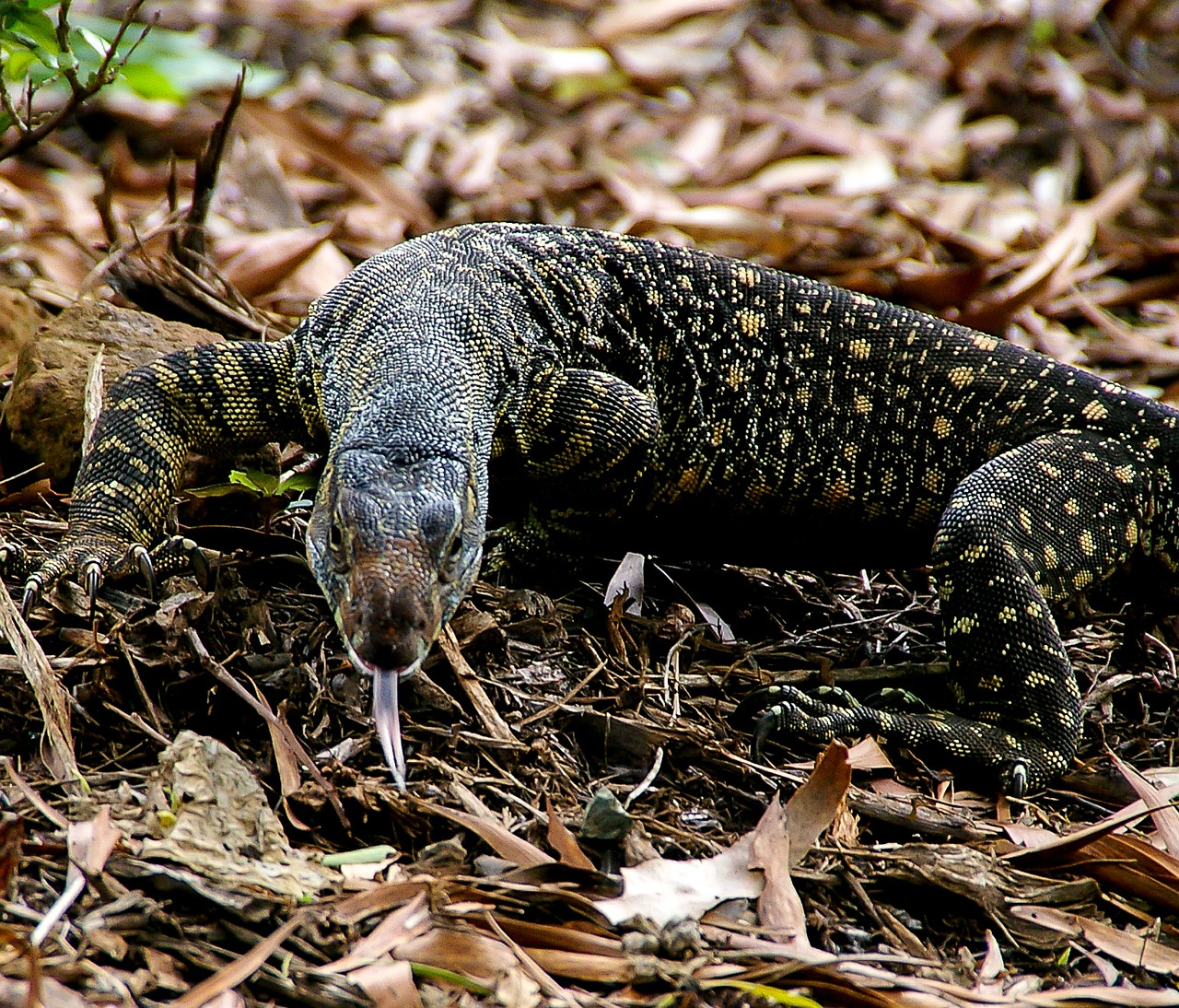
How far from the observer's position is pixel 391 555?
144 inches

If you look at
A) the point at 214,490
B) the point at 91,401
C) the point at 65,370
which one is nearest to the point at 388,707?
the point at 214,490

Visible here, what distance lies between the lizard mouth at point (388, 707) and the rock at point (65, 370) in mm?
2524

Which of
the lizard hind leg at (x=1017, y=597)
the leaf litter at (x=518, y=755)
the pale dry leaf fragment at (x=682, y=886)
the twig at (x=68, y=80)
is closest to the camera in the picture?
the leaf litter at (x=518, y=755)

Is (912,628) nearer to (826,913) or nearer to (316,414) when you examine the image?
(826,913)

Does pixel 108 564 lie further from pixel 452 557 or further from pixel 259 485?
pixel 452 557

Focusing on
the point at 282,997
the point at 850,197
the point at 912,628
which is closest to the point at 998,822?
the point at 912,628

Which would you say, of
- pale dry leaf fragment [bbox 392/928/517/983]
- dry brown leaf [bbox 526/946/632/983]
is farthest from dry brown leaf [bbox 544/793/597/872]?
pale dry leaf fragment [bbox 392/928/517/983]

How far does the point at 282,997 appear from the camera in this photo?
286 cm

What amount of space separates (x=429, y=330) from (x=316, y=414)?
564 mm

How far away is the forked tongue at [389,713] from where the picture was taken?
11.3 ft

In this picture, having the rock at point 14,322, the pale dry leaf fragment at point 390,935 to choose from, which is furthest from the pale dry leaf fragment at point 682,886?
the rock at point 14,322

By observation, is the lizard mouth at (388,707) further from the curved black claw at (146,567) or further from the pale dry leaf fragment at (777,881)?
the curved black claw at (146,567)

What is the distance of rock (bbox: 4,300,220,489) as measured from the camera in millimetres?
5367

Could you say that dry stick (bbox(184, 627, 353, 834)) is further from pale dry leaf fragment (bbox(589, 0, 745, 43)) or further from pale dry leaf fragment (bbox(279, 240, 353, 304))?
pale dry leaf fragment (bbox(589, 0, 745, 43))
